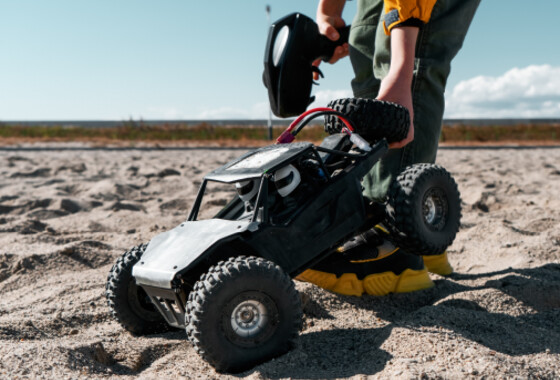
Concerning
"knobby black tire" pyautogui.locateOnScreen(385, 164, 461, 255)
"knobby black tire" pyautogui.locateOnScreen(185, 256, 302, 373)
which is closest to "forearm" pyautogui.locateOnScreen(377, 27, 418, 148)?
"knobby black tire" pyautogui.locateOnScreen(385, 164, 461, 255)

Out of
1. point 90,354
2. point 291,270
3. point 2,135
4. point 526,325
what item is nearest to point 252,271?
point 291,270

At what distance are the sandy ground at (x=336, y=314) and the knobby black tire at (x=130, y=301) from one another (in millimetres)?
49

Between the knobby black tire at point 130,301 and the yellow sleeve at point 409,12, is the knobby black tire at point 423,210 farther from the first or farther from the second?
the knobby black tire at point 130,301

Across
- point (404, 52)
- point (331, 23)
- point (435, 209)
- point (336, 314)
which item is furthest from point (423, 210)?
point (331, 23)

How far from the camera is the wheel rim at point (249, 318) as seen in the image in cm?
163

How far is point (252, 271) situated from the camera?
162cm

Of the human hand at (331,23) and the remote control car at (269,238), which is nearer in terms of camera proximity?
the remote control car at (269,238)

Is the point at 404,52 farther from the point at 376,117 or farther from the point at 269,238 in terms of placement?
the point at 269,238

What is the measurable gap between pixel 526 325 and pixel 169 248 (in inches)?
51.1

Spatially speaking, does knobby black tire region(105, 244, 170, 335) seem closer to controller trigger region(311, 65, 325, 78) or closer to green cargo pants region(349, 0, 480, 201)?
green cargo pants region(349, 0, 480, 201)

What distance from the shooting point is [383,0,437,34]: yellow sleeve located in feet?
7.20

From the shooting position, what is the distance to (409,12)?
2.20 m

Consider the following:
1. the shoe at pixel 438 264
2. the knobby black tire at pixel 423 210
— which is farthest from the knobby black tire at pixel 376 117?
the shoe at pixel 438 264

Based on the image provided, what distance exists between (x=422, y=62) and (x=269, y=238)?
3.78 feet
